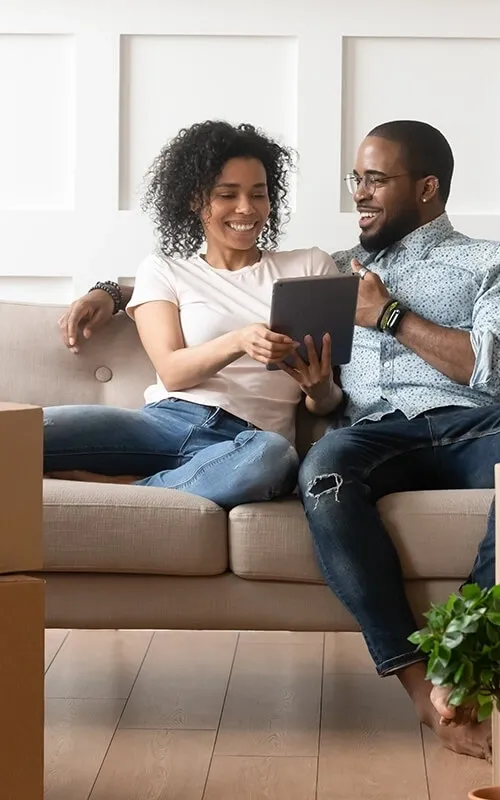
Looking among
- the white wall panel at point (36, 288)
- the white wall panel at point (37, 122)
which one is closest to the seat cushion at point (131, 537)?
the white wall panel at point (36, 288)

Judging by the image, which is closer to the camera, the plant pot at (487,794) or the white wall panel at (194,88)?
the plant pot at (487,794)

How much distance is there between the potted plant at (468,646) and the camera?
1.35 m

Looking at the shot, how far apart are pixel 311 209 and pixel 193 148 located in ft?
2.11

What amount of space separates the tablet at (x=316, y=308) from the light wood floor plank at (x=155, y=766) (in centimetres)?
70

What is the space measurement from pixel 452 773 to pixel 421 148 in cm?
134

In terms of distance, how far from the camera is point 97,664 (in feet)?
8.70

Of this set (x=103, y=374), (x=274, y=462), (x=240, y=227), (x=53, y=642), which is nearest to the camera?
(x=274, y=462)

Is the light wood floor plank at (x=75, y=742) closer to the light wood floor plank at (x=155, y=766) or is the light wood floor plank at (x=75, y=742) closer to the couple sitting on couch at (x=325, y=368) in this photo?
the light wood floor plank at (x=155, y=766)

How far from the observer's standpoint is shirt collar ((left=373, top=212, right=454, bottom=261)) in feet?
8.52

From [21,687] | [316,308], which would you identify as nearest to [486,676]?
[21,687]

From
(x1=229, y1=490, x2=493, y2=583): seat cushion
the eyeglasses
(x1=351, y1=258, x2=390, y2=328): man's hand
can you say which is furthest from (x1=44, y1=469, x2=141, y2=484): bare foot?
the eyeglasses

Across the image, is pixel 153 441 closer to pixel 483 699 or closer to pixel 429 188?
pixel 429 188

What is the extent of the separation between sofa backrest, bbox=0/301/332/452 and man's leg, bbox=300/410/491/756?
61 cm

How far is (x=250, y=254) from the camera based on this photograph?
8.67ft
